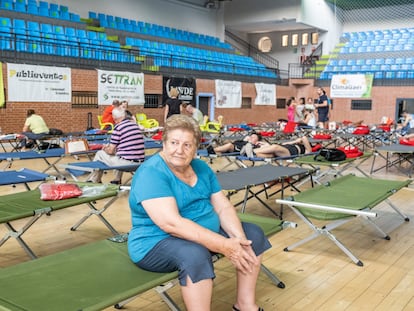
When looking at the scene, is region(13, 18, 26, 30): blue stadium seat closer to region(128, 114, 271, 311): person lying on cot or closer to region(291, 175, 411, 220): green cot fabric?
region(291, 175, 411, 220): green cot fabric

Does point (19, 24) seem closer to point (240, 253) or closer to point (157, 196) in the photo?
point (157, 196)

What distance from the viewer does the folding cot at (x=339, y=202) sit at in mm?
3646

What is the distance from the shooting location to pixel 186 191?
8.09ft

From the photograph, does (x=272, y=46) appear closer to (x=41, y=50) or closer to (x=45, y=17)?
(x=45, y=17)

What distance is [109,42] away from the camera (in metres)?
15.7

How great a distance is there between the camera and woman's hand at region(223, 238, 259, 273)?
Result: 2361mm

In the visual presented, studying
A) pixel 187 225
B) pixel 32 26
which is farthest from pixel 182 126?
pixel 32 26

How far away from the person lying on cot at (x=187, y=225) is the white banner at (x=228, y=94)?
15341mm

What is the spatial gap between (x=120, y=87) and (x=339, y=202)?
1105 cm

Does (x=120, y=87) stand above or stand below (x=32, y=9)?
below

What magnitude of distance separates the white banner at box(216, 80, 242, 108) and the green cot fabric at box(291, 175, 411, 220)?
42.4 feet

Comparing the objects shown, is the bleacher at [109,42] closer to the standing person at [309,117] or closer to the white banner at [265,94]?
the white banner at [265,94]

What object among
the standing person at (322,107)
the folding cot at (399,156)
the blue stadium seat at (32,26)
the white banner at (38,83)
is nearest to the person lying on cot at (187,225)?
the folding cot at (399,156)

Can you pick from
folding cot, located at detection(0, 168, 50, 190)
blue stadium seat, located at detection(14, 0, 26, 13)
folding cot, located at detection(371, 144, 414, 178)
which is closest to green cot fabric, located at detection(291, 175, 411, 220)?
folding cot, located at detection(0, 168, 50, 190)
